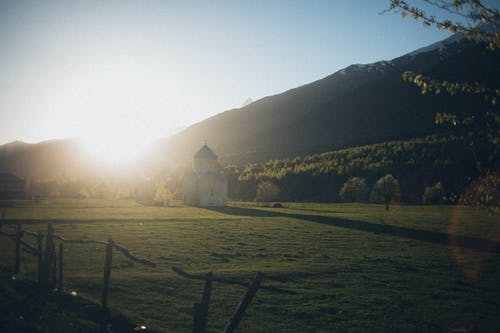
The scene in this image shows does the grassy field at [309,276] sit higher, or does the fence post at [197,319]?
the fence post at [197,319]

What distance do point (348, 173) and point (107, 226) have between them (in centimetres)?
8473

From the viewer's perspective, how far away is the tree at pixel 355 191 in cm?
8781

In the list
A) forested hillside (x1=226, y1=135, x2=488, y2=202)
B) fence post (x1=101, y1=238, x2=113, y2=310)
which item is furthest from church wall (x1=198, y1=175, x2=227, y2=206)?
fence post (x1=101, y1=238, x2=113, y2=310)

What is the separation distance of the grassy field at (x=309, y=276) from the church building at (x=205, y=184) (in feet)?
125

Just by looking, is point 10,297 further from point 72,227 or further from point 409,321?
point 72,227

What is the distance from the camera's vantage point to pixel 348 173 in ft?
358

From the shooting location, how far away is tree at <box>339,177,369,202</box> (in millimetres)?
87812

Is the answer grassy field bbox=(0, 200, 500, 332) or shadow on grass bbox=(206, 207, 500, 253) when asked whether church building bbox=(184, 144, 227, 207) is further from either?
grassy field bbox=(0, 200, 500, 332)

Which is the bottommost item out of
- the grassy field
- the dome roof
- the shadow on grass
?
the grassy field

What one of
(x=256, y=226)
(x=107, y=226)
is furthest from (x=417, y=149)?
(x=107, y=226)

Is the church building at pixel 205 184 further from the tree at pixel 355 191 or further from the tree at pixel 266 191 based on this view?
the tree at pixel 355 191

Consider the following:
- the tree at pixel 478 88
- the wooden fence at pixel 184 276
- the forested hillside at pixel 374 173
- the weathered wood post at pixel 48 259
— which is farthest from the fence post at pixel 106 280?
the forested hillside at pixel 374 173

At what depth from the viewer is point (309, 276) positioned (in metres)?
17.1

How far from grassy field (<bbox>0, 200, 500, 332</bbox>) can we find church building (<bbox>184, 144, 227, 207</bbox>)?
125 ft
